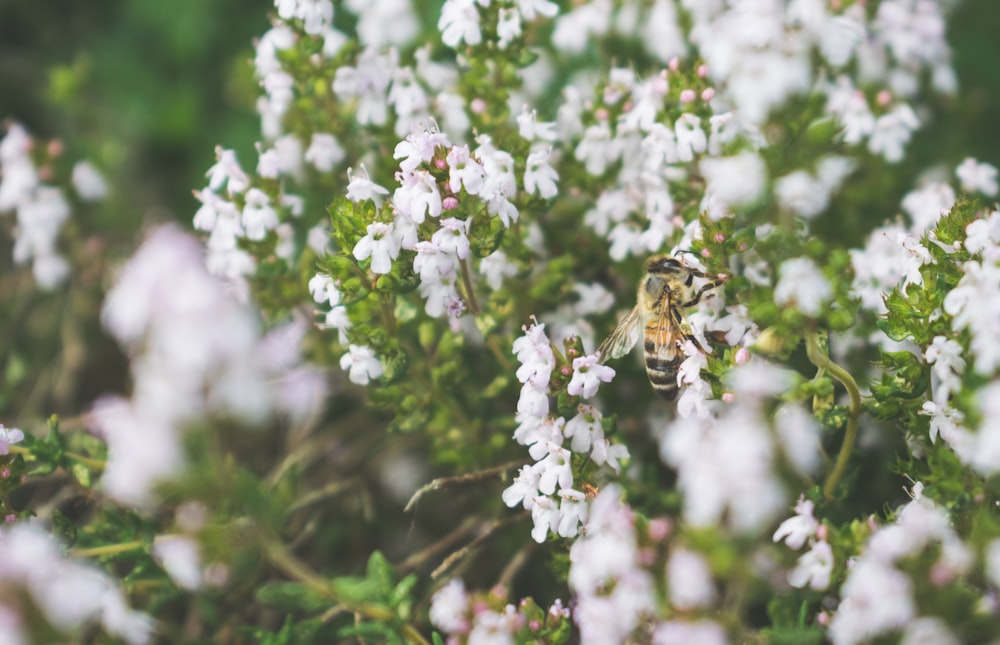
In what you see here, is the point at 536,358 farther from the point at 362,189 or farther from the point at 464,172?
the point at 362,189

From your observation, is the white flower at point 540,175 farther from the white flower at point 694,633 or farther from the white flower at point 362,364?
the white flower at point 694,633

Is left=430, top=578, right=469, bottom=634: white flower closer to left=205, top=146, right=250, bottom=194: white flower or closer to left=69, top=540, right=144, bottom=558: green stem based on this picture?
left=69, top=540, right=144, bottom=558: green stem

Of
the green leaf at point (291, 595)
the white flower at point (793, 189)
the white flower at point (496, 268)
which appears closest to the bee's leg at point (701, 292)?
the white flower at point (793, 189)

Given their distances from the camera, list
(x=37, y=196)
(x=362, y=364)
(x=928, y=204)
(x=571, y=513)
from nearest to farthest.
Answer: (x=571, y=513) → (x=362, y=364) → (x=928, y=204) → (x=37, y=196)

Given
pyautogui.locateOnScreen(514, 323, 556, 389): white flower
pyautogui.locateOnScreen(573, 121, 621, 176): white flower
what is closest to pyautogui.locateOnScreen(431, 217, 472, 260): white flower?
pyautogui.locateOnScreen(514, 323, 556, 389): white flower

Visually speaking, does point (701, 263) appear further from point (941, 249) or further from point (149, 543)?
point (149, 543)

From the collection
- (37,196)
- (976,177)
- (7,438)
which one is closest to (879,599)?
(976,177)
